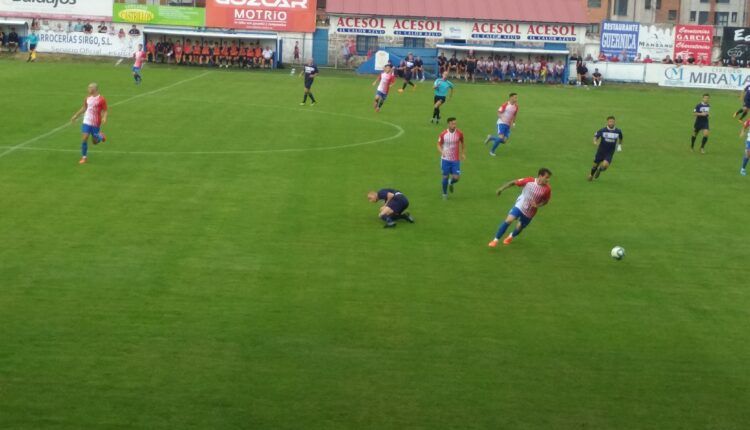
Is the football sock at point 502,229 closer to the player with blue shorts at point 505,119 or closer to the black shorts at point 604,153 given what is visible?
the black shorts at point 604,153

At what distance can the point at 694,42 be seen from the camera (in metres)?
90.6

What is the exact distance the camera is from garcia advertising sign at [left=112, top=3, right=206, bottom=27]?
8544 centimetres

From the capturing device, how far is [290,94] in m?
58.4

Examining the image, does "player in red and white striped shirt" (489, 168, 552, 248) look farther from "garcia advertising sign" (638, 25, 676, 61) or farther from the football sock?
"garcia advertising sign" (638, 25, 676, 61)

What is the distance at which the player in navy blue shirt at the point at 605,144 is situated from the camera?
111ft

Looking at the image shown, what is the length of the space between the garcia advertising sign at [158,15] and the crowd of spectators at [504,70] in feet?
70.3

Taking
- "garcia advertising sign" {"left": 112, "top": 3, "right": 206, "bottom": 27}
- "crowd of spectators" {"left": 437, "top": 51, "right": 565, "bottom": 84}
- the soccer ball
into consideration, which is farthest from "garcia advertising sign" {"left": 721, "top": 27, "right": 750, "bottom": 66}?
the soccer ball

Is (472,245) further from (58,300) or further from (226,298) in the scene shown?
(58,300)

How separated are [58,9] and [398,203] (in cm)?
6780

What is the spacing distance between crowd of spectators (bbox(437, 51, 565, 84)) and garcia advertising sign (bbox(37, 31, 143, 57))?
26.0 meters

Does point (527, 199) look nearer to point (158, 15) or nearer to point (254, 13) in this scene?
point (254, 13)

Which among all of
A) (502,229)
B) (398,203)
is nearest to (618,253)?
(502,229)

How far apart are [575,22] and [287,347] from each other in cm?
7672

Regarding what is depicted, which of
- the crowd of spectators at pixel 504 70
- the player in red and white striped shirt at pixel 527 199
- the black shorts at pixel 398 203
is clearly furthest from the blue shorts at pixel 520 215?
the crowd of spectators at pixel 504 70
